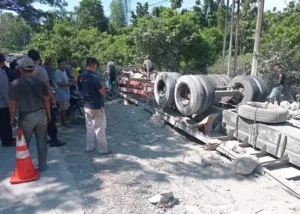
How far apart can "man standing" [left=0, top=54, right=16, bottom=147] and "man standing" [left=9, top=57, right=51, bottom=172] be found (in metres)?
1.14

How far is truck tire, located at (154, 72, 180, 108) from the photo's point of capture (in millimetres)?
6738

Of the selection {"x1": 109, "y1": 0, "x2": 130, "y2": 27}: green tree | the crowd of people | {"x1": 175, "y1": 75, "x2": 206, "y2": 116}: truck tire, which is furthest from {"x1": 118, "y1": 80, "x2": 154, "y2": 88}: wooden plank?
{"x1": 109, "y1": 0, "x2": 130, "y2": 27}: green tree

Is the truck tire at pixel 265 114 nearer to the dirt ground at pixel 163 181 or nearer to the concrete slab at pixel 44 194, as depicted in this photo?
the dirt ground at pixel 163 181

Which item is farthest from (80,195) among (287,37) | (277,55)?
(287,37)

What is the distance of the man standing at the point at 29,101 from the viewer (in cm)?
386

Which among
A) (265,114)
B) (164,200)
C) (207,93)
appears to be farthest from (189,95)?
(164,200)

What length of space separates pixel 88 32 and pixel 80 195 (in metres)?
25.7

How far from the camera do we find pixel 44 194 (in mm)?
3604

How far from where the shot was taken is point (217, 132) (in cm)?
592

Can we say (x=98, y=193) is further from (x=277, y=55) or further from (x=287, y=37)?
(x=287, y=37)

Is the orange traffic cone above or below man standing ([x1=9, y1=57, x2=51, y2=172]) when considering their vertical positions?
below

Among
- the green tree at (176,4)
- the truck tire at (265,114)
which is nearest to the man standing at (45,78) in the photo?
the truck tire at (265,114)

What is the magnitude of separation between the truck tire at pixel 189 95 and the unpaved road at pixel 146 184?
2.50ft

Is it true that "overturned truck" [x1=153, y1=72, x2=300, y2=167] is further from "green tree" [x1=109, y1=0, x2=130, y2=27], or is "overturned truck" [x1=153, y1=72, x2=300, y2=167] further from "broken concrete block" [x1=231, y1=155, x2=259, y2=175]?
"green tree" [x1=109, y1=0, x2=130, y2=27]
